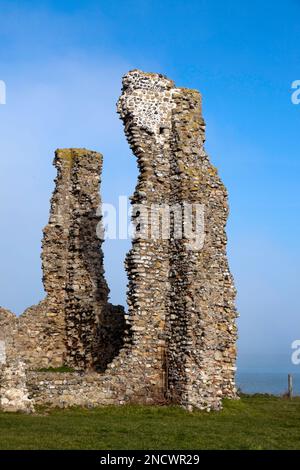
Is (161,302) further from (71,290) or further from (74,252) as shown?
(74,252)

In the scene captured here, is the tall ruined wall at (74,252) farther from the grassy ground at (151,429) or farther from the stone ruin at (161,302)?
the grassy ground at (151,429)

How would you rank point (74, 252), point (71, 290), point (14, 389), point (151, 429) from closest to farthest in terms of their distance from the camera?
1. point (151, 429)
2. point (14, 389)
3. point (71, 290)
4. point (74, 252)

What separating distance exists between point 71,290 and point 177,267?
6.05 metres

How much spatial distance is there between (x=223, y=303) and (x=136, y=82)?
7.40 m

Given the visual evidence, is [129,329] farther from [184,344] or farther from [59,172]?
[59,172]

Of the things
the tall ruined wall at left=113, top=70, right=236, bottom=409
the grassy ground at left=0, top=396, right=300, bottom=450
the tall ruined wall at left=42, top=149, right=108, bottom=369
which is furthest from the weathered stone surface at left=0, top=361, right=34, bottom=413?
the tall ruined wall at left=42, top=149, right=108, bottom=369

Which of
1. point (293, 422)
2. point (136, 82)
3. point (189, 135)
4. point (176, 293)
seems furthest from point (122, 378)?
point (136, 82)

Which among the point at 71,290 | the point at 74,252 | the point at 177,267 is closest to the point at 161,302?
the point at 177,267

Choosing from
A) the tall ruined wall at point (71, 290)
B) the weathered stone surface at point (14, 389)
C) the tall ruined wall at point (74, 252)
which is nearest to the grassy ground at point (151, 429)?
the weathered stone surface at point (14, 389)

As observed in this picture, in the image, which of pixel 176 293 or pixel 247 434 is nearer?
pixel 247 434

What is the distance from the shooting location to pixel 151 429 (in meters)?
16.9

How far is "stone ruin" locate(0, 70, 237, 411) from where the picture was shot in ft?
70.5

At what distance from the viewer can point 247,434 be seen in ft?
54.9

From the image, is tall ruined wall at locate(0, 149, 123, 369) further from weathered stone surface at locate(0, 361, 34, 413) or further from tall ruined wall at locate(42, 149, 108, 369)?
weathered stone surface at locate(0, 361, 34, 413)
